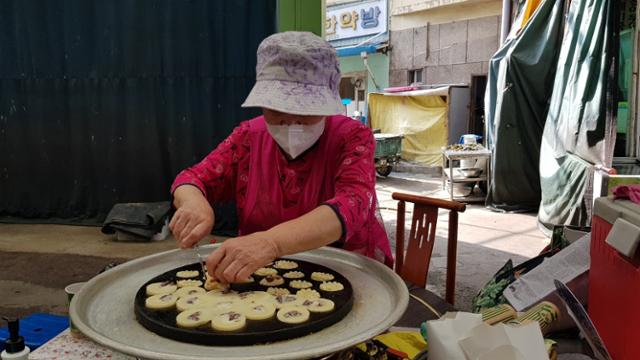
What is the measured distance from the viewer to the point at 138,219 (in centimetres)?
Result: 500

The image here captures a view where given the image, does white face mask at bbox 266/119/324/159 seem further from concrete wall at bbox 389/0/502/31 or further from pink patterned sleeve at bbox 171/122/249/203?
concrete wall at bbox 389/0/502/31

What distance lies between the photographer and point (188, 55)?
16.6 feet

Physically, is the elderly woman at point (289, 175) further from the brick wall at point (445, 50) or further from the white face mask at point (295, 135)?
the brick wall at point (445, 50)

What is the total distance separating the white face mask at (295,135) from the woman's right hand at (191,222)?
334mm

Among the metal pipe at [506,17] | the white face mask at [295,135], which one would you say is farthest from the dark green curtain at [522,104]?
the white face mask at [295,135]

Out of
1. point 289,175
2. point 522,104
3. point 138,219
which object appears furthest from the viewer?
point 522,104

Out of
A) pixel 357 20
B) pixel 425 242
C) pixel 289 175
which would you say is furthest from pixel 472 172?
pixel 357 20

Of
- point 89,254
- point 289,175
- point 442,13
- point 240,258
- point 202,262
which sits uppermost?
point 442,13

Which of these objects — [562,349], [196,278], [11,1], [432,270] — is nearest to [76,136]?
[11,1]

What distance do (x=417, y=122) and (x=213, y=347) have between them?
12.0 m

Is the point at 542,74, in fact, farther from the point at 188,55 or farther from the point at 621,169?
the point at 188,55

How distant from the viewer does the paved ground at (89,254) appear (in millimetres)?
3734

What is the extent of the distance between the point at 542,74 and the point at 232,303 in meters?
6.48

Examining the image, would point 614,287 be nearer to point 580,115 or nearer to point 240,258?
point 240,258
